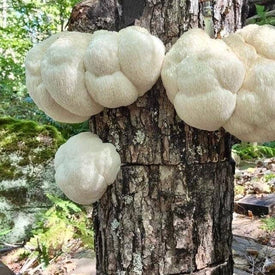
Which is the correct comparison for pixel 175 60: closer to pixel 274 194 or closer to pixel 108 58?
pixel 108 58

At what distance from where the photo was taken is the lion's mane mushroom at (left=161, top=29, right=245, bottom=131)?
112 cm

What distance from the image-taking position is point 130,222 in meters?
1.37

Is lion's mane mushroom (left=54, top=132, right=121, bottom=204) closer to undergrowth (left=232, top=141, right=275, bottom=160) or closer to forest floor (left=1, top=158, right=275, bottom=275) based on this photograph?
forest floor (left=1, top=158, right=275, bottom=275)

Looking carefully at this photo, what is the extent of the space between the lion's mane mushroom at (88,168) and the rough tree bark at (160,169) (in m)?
0.04

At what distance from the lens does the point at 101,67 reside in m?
1.19

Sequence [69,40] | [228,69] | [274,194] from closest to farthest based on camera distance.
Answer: [228,69] < [69,40] < [274,194]

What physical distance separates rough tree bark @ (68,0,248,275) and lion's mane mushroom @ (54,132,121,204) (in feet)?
0.14

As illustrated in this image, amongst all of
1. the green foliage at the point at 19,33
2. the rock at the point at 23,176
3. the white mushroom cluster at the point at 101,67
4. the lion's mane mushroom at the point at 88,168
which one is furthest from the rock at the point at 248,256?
the green foliage at the point at 19,33

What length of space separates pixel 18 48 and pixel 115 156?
27.8 ft

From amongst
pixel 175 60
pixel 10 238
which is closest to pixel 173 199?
pixel 175 60

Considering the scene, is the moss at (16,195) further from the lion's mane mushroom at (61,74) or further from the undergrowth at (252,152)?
the undergrowth at (252,152)

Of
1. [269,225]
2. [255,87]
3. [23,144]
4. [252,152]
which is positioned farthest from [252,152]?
[255,87]

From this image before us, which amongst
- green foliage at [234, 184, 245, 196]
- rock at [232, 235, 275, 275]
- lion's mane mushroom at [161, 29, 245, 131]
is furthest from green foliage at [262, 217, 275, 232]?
lion's mane mushroom at [161, 29, 245, 131]

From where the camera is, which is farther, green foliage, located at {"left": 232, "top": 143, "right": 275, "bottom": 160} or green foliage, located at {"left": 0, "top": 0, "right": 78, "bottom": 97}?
green foliage, located at {"left": 0, "top": 0, "right": 78, "bottom": 97}
